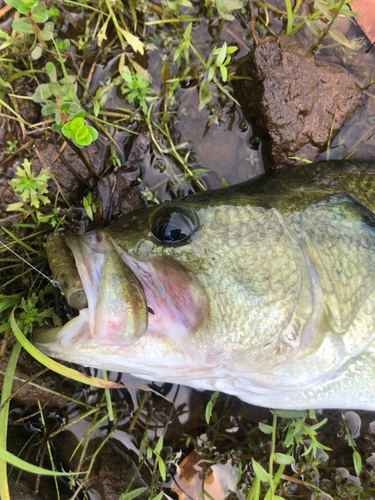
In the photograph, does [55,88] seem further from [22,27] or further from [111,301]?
[111,301]

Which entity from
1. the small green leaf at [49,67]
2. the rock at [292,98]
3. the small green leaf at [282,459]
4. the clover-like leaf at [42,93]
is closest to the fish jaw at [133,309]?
the small green leaf at [282,459]

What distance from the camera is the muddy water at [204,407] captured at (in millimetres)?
2225

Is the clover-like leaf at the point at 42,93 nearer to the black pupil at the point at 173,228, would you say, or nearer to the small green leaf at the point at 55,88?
the small green leaf at the point at 55,88

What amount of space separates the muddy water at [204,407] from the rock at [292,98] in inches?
4.7

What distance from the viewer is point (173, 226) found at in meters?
1.47

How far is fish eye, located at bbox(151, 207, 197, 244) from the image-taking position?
1.46 meters

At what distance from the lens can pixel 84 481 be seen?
6.95ft

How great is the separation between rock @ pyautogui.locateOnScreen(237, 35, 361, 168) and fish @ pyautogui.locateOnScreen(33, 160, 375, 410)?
0.62 metres

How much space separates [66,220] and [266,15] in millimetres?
1843

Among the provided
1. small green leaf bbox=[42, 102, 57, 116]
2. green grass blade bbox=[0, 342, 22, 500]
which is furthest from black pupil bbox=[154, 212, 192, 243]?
green grass blade bbox=[0, 342, 22, 500]

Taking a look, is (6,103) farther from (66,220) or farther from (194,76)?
(194,76)

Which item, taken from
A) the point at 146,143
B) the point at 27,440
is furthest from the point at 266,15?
the point at 27,440

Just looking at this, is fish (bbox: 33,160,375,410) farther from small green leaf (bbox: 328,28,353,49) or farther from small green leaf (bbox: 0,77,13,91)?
small green leaf (bbox: 0,77,13,91)

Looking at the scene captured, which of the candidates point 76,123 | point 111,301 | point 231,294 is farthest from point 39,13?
point 231,294
